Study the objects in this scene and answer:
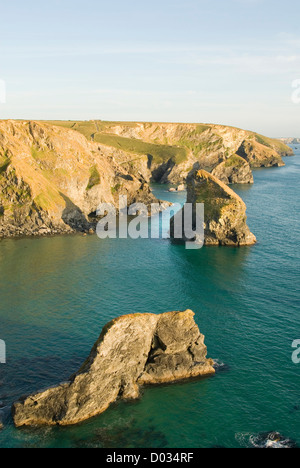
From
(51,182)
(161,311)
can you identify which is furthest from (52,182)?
(161,311)

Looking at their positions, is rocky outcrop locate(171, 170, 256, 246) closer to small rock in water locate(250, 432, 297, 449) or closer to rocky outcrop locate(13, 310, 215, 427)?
rocky outcrop locate(13, 310, 215, 427)

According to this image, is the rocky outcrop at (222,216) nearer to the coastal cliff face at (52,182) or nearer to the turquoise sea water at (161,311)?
the turquoise sea water at (161,311)

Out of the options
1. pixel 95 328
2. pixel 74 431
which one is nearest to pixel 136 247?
pixel 95 328

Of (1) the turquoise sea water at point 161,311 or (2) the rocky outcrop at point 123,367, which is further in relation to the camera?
(2) the rocky outcrop at point 123,367

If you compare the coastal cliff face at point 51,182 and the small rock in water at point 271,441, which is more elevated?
the coastal cliff face at point 51,182

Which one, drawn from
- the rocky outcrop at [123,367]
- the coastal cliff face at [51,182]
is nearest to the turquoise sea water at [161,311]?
the rocky outcrop at [123,367]

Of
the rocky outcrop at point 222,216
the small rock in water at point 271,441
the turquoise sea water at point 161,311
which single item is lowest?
the small rock in water at point 271,441
